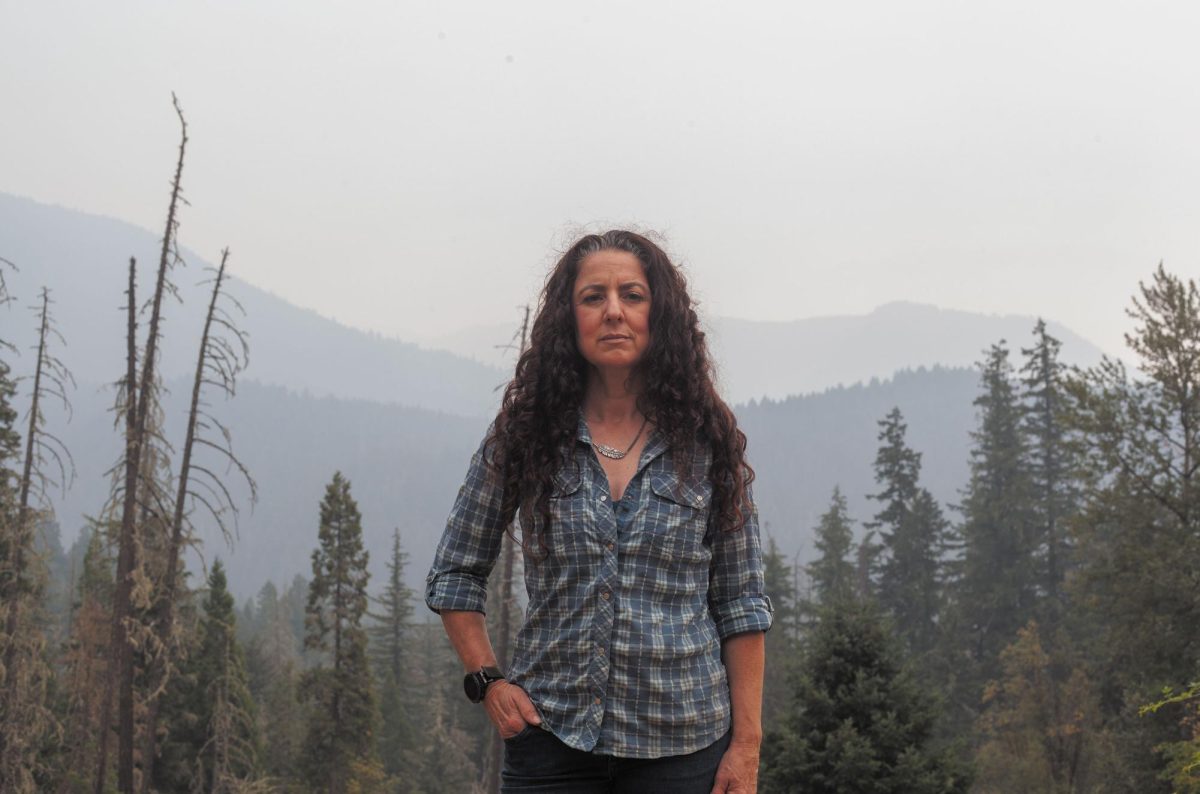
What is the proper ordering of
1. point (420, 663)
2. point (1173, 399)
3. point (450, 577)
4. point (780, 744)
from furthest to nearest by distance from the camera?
1. point (420, 663)
2. point (1173, 399)
3. point (780, 744)
4. point (450, 577)

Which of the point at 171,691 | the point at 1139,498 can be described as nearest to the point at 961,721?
the point at 1139,498

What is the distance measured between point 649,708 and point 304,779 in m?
27.9

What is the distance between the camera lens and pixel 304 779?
1090 inches

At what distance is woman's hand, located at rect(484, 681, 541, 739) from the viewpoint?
2711 millimetres

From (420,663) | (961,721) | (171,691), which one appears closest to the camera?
(171,691)

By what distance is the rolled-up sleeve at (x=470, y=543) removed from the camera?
289 centimetres

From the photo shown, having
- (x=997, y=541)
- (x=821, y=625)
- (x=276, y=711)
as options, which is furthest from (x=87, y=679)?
(x=997, y=541)

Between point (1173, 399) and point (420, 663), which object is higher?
point (1173, 399)

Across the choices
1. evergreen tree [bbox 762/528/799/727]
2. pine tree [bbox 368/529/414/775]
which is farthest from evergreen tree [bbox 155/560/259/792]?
evergreen tree [bbox 762/528/799/727]

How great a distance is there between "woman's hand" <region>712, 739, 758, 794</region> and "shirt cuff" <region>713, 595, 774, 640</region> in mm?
298

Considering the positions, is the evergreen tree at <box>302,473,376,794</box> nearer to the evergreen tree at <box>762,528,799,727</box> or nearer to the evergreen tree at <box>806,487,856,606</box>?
the evergreen tree at <box>762,528,799,727</box>

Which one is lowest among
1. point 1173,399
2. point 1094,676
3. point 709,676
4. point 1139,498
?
point 1094,676

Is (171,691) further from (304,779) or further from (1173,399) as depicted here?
(1173,399)

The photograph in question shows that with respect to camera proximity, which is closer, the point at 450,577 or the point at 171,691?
the point at 450,577
